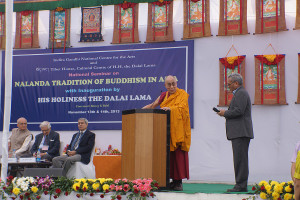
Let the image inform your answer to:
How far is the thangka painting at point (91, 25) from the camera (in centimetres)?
817

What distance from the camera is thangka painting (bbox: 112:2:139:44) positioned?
8.01 metres

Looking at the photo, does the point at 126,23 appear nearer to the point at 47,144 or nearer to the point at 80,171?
the point at 47,144

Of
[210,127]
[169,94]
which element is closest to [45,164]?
[169,94]

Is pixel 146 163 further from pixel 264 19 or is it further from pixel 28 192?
pixel 264 19

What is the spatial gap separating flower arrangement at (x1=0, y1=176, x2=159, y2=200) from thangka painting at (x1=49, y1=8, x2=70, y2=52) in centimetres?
386

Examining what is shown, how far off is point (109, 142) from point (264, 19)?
3.07m

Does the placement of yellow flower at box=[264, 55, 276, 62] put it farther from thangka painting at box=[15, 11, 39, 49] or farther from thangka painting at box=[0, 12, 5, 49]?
thangka painting at box=[0, 12, 5, 49]

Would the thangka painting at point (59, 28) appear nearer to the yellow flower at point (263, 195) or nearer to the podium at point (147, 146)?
the podium at point (147, 146)

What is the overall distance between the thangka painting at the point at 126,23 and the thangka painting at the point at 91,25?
0.93 ft

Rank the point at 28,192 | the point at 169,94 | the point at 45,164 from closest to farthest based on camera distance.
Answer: the point at 28,192, the point at 169,94, the point at 45,164

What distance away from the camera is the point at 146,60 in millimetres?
7938

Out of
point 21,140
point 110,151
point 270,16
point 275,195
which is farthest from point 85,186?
point 270,16

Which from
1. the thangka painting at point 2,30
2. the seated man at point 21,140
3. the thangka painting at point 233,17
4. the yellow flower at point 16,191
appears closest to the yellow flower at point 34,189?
the yellow flower at point 16,191

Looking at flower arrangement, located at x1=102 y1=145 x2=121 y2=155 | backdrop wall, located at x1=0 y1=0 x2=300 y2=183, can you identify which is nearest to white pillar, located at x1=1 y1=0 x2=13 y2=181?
flower arrangement, located at x1=102 y1=145 x2=121 y2=155
